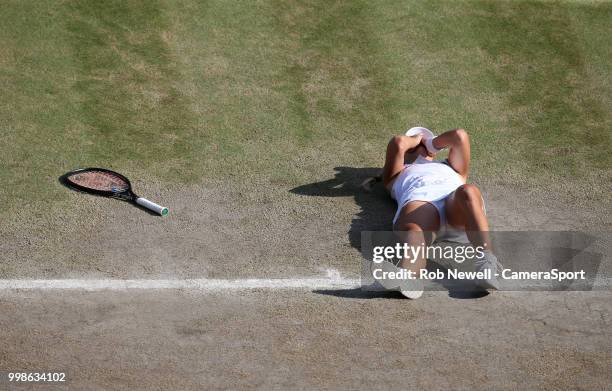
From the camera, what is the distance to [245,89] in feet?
43.2

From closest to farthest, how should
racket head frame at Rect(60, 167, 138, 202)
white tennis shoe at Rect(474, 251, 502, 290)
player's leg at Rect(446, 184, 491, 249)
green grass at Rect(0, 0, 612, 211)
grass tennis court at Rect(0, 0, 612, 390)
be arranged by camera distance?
grass tennis court at Rect(0, 0, 612, 390), white tennis shoe at Rect(474, 251, 502, 290), player's leg at Rect(446, 184, 491, 249), racket head frame at Rect(60, 167, 138, 202), green grass at Rect(0, 0, 612, 211)

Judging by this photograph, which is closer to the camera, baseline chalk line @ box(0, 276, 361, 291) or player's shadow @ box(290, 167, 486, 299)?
baseline chalk line @ box(0, 276, 361, 291)

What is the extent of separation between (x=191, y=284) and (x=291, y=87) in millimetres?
4254

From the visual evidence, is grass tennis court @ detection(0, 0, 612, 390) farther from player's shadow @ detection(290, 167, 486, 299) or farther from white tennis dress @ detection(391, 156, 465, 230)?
white tennis dress @ detection(391, 156, 465, 230)

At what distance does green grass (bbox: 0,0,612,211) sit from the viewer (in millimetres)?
12000

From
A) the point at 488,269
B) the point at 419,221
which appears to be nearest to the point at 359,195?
the point at 419,221

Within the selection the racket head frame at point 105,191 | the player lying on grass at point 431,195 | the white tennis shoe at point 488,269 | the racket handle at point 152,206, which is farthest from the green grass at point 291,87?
the white tennis shoe at point 488,269

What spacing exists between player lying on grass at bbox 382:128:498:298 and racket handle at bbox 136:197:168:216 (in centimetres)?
252

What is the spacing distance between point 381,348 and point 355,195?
291 centimetres

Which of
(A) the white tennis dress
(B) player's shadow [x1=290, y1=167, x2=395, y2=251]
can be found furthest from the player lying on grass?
(B) player's shadow [x1=290, y1=167, x2=395, y2=251]

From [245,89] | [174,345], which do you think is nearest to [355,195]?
[245,89]

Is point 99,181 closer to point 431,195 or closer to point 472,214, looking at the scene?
point 431,195

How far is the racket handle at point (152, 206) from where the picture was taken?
10.8 meters

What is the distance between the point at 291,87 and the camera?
13250mm
